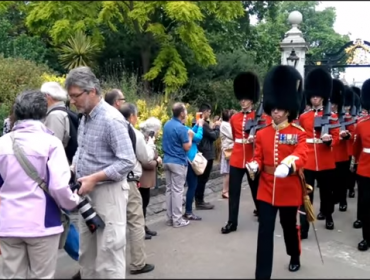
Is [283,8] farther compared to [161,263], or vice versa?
[161,263]

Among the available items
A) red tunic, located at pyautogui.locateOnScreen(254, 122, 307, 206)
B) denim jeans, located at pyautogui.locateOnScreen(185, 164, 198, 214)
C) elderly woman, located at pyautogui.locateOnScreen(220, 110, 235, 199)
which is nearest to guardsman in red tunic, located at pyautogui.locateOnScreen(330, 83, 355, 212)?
elderly woman, located at pyautogui.locateOnScreen(220, 110, 235, 199)

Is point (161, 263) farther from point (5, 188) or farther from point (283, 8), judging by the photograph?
point (283, 8)

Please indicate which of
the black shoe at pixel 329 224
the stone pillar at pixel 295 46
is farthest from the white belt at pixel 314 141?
the black shoe at pixel 329 224

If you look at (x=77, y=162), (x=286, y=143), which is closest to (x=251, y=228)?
(x=286, y=143)

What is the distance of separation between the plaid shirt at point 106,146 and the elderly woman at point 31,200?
34 cm

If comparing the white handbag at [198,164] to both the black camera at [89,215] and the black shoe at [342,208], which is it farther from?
the black camera at [89,215]

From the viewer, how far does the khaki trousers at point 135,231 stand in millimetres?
4559

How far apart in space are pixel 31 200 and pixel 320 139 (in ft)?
13.3

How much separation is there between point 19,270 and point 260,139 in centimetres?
231

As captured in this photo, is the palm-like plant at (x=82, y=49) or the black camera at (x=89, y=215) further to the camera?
the palm-like plant at (x=82, y=49)

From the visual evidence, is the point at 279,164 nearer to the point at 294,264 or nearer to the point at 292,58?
the point at 294,264

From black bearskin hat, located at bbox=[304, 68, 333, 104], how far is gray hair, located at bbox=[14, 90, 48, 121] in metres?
4.04

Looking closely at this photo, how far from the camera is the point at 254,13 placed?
3.20 meters

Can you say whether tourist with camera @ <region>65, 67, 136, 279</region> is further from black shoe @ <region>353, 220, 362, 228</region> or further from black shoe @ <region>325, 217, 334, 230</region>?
black shoe @ <region>353, 220, 362, 228</region>
